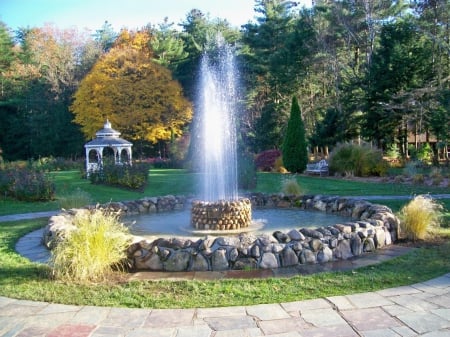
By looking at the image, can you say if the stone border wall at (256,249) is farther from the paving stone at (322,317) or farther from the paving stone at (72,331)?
the paving stone at (72,331)

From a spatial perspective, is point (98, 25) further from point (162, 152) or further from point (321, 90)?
point (321, 90)

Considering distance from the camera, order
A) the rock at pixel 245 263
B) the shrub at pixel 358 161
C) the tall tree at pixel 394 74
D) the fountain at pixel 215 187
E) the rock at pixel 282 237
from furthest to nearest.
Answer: the tall tree at pixel 394 74, the shrub at pixel 358 161, the fountain at pixel 215 187, the rock at pixel 282 237, the rock at pixel 245 263

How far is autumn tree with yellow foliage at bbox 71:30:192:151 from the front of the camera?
90.6 ft

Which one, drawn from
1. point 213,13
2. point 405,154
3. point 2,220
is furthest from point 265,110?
point 2,220

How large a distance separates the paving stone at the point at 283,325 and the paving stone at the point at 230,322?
0.09 metres

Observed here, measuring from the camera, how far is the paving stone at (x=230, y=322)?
10.5 feet

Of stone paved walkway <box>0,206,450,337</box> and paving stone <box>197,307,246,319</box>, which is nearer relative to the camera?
stone paved walkway <box>0,206,450,337</box>

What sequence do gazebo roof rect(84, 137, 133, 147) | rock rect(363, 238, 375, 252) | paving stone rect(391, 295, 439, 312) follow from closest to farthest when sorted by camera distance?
1. paving stone rect(391, 295, 439, 312)
2. rock rect(363, 238, 375, 252)
3. gazebo roof rect(84, 137, 133, 147)

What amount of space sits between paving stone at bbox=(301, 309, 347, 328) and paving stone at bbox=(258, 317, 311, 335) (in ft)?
0.22

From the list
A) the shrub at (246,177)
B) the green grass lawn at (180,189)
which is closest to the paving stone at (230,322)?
the green grass lawn at (180,189)

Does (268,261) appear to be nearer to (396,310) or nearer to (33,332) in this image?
(396,310)

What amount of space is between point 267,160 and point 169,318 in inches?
665

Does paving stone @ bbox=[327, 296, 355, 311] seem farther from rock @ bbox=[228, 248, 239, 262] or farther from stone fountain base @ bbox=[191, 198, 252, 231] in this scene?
stone fountain base @ bbox=[191, 198, 252, 231]

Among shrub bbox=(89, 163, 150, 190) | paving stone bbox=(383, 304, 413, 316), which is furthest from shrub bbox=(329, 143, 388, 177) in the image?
paving stone bbox=(383, 304, 413, 316)
